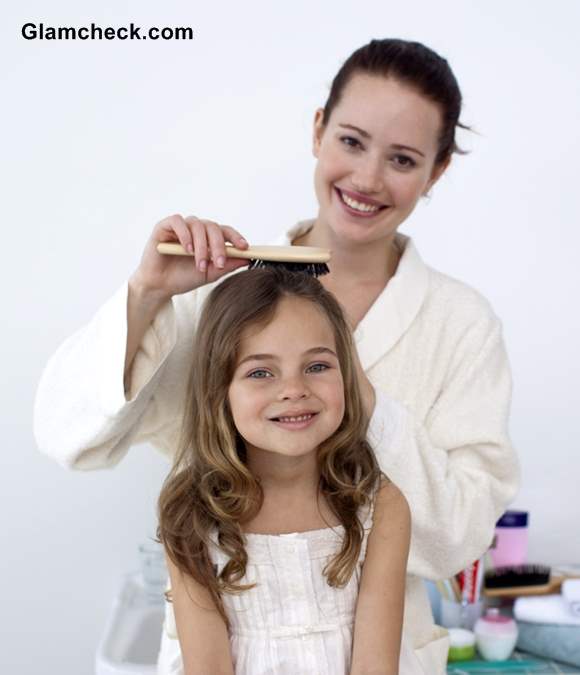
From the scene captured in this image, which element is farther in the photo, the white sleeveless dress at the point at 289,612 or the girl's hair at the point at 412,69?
the girl's hair at the point at 412,69

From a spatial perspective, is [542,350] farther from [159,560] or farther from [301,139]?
[159,560]

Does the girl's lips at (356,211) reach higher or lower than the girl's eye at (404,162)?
lower

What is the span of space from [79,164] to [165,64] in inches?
8.9

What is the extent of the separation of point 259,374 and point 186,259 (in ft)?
0.46

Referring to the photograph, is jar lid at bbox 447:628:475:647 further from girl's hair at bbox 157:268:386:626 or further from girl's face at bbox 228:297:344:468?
girl's face at bbox 228:297:344:468

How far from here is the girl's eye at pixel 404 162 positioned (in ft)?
4.19

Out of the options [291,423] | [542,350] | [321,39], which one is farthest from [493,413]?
[321,39]

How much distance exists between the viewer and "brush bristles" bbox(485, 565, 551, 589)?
70.6 inches

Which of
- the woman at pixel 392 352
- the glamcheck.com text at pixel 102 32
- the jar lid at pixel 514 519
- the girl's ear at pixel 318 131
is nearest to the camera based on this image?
the woman at pixel 392 352

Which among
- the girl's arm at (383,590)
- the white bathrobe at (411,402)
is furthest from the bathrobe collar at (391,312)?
the girl's arm at (383,590)

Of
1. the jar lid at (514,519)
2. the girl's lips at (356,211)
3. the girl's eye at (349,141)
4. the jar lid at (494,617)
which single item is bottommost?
the jar lid at (494,617)

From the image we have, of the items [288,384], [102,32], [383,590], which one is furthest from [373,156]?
[102,32]

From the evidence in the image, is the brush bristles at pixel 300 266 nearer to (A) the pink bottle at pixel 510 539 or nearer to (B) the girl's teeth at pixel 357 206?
(B) the girl's teeth at pixel 357 206

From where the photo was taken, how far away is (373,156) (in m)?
1.25
